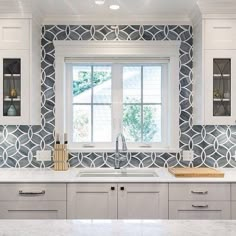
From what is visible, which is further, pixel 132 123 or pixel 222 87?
pixel 132 123

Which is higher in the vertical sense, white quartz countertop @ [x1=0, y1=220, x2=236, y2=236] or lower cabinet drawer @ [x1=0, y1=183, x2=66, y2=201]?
white quartz countertop @ [x1=0, y1=220, x2=236, y2=236]

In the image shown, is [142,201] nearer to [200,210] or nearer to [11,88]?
[200,210]

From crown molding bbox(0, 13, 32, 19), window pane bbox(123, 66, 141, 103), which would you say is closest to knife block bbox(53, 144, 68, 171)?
window pane bbox(123, 66, 141, 103)

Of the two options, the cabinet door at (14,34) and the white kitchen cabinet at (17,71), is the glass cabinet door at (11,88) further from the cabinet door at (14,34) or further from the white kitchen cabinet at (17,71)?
the cabinet door at (14,34)

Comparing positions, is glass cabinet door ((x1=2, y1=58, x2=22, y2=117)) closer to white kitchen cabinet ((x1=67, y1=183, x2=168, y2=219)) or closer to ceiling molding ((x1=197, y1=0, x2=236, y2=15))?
white kitchen cabinet ((x1=67, y1=183, x2=168, y2=219))

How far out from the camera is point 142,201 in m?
2.78

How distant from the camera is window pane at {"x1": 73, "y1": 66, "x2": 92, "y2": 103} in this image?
3.48m

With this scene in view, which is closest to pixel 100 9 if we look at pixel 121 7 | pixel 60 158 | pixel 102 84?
pixel 121 7

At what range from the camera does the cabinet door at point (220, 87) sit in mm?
2988

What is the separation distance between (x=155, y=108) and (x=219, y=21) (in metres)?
1.03

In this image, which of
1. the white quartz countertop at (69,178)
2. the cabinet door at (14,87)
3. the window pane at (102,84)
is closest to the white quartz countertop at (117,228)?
the white quartz countertop at (69,178)

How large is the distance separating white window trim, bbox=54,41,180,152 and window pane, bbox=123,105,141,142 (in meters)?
0.18

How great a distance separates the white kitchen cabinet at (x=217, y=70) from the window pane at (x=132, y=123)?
704 millimetres

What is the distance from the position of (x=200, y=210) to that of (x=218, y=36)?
1.48 meters
